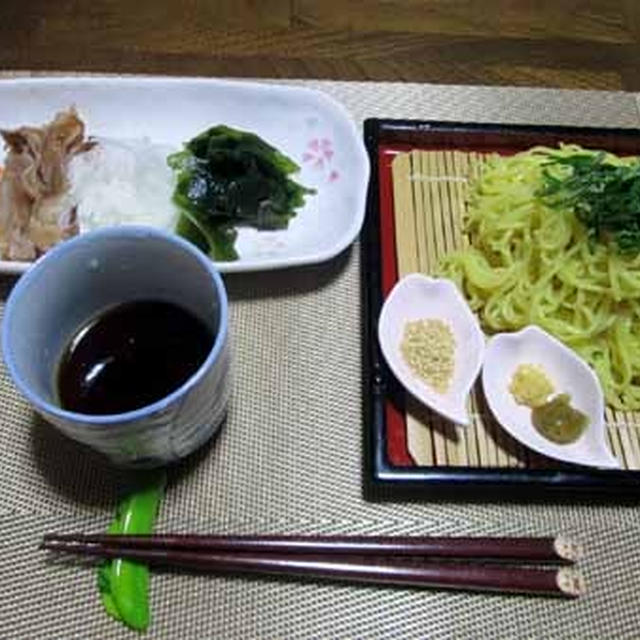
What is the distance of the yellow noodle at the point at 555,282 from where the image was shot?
3.14ft

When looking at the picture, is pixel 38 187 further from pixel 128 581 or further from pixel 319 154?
pixel 128 581

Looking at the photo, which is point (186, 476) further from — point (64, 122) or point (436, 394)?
point (64, 122)

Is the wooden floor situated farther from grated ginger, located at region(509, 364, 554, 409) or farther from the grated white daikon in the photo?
grated ginger, located at region(509, 364, 554, 409)

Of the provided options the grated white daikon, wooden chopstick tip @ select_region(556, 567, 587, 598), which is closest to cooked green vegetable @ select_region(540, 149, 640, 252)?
wooden chopstick tip @ select_region(556, 567, 587, 598)

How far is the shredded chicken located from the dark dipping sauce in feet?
0.69

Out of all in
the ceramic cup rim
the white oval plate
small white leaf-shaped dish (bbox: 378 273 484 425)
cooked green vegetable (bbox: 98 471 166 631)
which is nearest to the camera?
the ceramic cup rim

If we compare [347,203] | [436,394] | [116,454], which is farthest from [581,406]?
[116,454]

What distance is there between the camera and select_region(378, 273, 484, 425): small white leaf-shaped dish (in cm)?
89

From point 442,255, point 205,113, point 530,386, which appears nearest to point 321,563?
point 530,386

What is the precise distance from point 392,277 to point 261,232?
19cm

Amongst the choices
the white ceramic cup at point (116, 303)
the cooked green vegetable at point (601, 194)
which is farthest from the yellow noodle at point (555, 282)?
the white ceramic cup at point (116, 303)

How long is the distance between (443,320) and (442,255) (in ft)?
0.36

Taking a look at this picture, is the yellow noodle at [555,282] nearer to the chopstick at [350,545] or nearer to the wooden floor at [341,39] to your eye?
the chopstick at [350,545]

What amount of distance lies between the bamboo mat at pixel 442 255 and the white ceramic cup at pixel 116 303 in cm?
23
